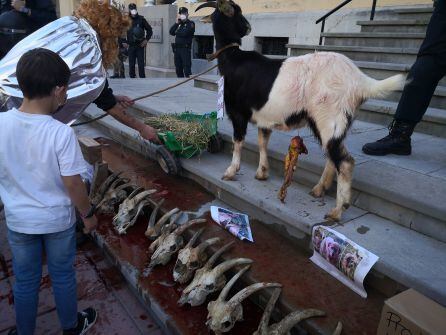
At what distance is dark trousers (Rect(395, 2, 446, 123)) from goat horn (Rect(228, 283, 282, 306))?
2.06 meters

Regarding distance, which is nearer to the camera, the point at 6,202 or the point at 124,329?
the point at 6,202

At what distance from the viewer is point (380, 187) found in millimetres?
2715

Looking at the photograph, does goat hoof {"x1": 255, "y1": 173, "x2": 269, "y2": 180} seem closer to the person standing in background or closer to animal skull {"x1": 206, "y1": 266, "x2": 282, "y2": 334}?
animal skull {"x1": 206, "y1": 266, "x2": 282, "y2": 334}

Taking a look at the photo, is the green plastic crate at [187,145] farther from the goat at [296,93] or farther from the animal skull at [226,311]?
the animal skull at [226,311]

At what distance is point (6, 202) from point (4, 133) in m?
0.41

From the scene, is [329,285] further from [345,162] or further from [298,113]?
[298,113]

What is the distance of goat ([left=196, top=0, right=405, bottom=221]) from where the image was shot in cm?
255

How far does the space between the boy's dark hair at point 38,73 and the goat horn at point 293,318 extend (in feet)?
5.71

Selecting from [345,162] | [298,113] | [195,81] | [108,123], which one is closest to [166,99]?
[108,123]

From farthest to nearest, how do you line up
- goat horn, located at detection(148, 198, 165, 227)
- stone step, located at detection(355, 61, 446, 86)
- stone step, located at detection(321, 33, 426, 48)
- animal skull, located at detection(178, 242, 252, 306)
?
stone step, located at detection(321, 33, 426, 48)
stone step, located at detection(355, 61, 446, 86)
goat horn, located at detection(148, 198, 165, 227)
animal skull, located at detection(178, 242, 252, 306)

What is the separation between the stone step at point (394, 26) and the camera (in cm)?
581

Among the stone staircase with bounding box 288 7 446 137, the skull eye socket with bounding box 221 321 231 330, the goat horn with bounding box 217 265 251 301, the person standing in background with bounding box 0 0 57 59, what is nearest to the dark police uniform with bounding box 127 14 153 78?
the stone staircase with bounding box 288 7 446 137

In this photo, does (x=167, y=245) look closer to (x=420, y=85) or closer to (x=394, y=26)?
(x=420, y=85)

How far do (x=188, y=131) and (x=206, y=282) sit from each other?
70.8 inches
